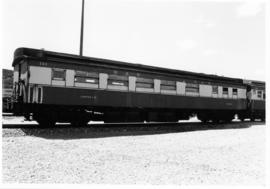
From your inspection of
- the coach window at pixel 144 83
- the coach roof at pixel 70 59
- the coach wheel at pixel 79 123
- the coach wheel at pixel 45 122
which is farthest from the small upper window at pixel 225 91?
the coach wheel at pixel 45 122

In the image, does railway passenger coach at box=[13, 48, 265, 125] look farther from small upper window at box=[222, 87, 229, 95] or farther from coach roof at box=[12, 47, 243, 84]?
small upper window at box=[222, 87, 229, 95]

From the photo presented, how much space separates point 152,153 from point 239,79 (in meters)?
15.3

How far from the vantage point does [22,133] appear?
10.7 m

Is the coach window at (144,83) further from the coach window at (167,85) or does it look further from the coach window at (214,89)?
the coach window at (214,89)

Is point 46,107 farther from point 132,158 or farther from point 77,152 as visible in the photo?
point 132,158

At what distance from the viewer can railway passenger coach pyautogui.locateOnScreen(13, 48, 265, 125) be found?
12.3 metres

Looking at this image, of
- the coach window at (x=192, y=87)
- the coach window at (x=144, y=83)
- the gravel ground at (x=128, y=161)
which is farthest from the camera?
the coach window at (x=192, y=87)

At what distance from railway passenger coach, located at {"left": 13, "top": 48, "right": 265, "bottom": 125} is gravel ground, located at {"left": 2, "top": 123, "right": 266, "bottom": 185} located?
248cm

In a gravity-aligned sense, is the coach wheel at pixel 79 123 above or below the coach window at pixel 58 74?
below

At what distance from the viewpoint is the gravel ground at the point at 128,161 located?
5660 mm

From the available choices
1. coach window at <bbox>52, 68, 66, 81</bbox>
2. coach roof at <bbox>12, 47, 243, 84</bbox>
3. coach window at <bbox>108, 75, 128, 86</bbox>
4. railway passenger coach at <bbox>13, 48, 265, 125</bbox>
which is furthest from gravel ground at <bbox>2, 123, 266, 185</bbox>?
coach window at <bbox>108, 75, 128, 86</bbox>

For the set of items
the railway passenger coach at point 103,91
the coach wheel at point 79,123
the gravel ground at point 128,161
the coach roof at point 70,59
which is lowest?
the gravel ground at point 128,161

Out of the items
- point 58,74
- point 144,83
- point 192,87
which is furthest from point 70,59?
point 192,87

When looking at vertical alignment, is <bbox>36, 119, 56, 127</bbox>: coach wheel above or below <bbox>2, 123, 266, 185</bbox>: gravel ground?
above
